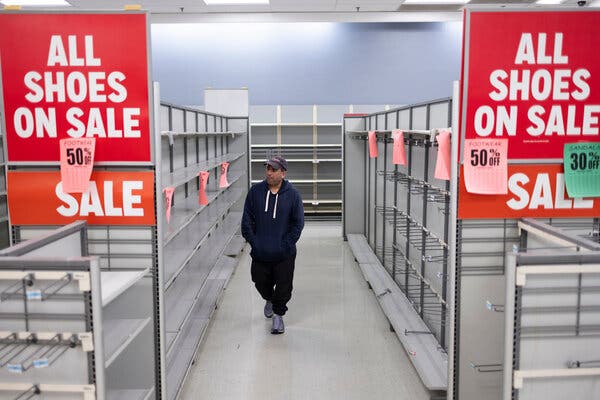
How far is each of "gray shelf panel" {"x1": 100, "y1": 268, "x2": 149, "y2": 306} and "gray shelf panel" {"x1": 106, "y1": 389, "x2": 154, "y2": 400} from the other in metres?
0.65

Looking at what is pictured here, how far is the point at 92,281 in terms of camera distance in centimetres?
236

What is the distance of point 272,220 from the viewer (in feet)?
15.9

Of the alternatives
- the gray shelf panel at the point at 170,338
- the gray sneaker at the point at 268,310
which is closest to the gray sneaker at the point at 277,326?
the gray sneaker at the point at 268,310

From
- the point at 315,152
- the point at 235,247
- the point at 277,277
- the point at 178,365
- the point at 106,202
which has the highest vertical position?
the point at 315,152

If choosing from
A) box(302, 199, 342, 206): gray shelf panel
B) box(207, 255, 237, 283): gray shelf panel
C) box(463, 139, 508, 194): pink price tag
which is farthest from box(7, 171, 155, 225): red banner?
box(302, 199, 342, 206): gray shelf panel

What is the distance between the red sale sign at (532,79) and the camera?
3098 millimetres

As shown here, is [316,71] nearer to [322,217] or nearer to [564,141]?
[322,217]

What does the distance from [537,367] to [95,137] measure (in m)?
2.53

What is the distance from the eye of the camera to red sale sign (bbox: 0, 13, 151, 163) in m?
3.08

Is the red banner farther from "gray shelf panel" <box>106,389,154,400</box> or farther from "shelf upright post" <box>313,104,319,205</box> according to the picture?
"shelf upright post" <box>313,104,319,205</box>

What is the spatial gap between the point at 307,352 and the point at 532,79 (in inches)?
110

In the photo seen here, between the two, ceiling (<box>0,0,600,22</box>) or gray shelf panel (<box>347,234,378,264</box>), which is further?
ceiling (<box>0,0,600,22</box>)

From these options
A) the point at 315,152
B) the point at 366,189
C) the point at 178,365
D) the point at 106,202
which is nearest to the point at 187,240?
the point at 178,365

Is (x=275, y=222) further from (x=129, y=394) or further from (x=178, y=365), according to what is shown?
(x=129, y=394)
